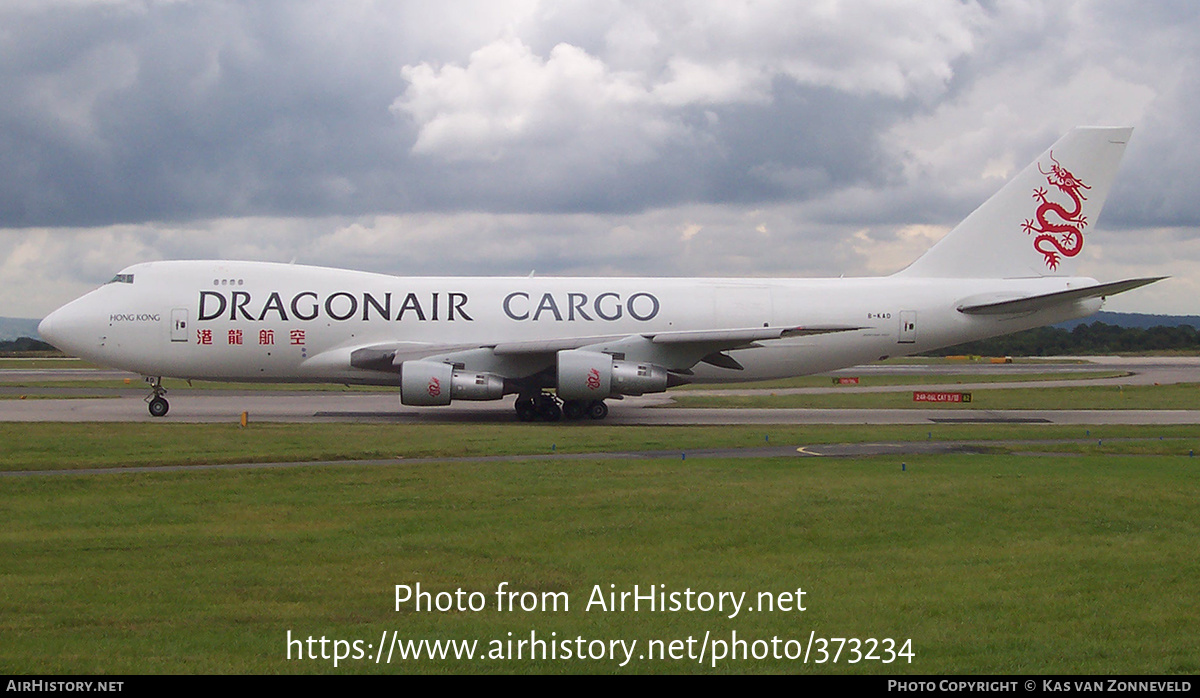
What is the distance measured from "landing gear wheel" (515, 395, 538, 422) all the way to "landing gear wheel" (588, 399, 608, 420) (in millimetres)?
1658

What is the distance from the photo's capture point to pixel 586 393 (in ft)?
99.2

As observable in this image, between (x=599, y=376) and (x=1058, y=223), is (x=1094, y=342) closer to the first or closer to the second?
(x=1058, y=223)

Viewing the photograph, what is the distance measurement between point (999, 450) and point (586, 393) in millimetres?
11432

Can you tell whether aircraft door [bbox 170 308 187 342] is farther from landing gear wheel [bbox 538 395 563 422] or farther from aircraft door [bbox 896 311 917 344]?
aircraft door [bbox 896 311 917 344]

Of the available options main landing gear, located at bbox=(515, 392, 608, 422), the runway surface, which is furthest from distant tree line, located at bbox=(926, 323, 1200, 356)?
main landing gear, located at bbox=(515, 392, 608, 422)

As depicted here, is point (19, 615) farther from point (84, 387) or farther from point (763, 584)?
point (84, 387)

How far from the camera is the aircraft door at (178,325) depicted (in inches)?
1247

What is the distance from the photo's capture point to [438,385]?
2992cm

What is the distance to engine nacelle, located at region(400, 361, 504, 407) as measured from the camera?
2988 cm

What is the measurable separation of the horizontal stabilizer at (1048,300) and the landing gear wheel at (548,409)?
1317 cm

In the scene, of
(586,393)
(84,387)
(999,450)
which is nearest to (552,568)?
(999,450)

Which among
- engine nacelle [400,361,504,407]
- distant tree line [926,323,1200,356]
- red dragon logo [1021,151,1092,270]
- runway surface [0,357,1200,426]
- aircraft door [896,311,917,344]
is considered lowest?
runway surface [0,357,1200,426]

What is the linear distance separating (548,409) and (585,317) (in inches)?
124

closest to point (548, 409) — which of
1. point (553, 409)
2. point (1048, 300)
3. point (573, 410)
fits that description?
point (553, 409)
